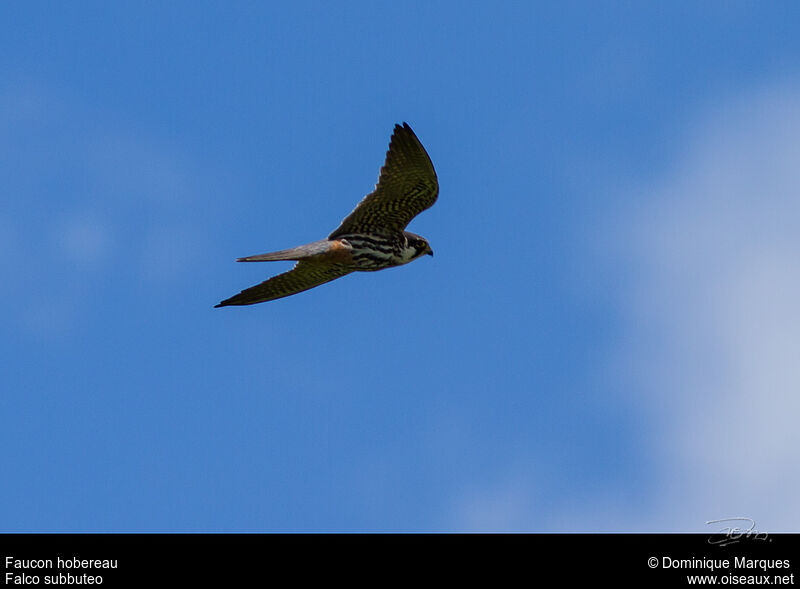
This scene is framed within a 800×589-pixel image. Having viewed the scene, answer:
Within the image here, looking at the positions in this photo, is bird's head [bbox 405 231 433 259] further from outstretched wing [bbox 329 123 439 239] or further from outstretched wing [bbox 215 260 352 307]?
outstretched wing [bbox 215 260 352 307]

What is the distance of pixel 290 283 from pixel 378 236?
1360 millimetres

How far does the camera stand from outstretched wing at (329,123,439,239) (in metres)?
14.7

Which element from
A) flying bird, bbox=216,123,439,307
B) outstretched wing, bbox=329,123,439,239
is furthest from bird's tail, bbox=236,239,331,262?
outstretched wing, bbox=329,123,439,239

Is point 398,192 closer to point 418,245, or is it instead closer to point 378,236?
point 378,236

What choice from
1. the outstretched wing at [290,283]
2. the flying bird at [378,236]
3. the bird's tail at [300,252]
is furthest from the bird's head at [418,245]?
the bird's tail at [300,252]

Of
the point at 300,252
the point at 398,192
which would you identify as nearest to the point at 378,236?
the point at 398,192

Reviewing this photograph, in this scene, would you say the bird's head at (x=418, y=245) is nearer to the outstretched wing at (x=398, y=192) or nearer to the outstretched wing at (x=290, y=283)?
the outstretched wing at (x=398, y=192)

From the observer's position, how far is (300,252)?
1468 centimetres

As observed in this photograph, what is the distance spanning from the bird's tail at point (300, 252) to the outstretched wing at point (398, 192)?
0.39 meters

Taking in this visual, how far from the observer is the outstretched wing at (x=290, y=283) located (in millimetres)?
15508

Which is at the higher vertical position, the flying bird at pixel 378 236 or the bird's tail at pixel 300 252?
the flying bird at pixel 378 236

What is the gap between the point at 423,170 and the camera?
48.6 ft
